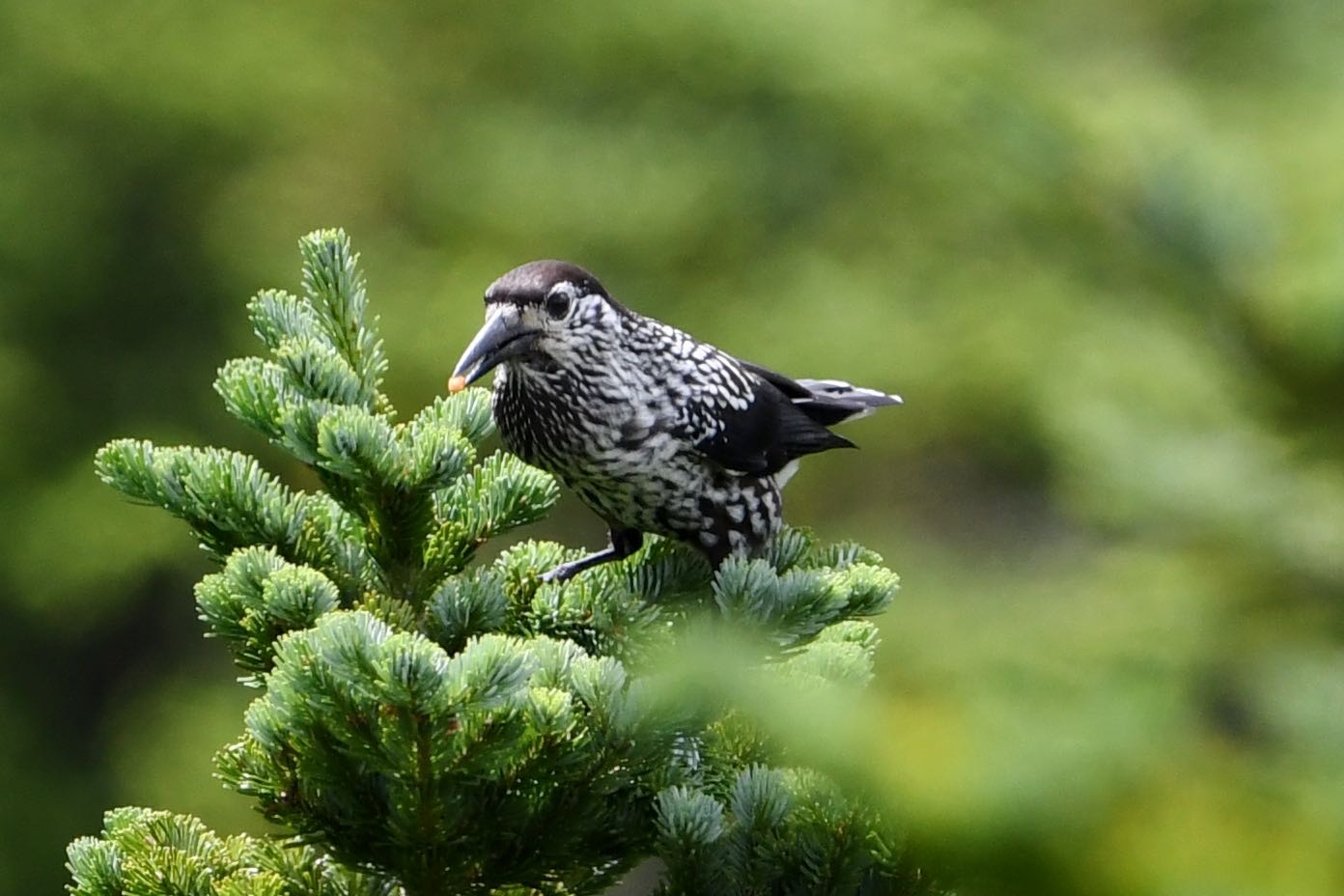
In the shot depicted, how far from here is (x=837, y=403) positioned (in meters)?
4.67

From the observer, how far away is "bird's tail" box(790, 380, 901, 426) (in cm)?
462

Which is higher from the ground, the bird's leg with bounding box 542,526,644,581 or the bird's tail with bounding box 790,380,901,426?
the bird's tail with bounding box 790,380,901,426

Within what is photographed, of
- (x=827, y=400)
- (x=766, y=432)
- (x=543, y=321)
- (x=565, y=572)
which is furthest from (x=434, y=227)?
(x=565, y=572)

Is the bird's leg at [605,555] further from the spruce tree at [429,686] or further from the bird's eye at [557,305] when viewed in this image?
the bird's eye at [557,305]

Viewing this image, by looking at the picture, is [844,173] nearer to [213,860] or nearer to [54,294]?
[54,294]

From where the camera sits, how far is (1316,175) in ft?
8.21

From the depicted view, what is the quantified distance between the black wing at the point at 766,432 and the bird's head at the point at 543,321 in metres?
0.41

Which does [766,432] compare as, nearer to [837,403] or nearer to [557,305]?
[837,403]

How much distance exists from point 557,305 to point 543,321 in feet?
0.18

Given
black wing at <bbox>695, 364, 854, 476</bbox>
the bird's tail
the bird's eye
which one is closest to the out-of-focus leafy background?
the bird's tail

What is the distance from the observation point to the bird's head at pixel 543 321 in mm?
3357

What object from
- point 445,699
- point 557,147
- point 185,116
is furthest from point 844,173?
point 445,699

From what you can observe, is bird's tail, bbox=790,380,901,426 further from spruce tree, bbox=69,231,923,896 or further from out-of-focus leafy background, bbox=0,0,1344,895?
out-of-focus leafy background, bbox=0,0,1344,895

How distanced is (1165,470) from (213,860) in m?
1.46
